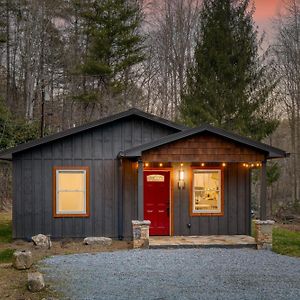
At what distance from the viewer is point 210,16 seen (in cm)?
2462

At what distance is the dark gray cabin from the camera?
12781mm

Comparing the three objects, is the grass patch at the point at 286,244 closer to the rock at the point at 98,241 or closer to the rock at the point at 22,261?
the rock at the point at 98,241

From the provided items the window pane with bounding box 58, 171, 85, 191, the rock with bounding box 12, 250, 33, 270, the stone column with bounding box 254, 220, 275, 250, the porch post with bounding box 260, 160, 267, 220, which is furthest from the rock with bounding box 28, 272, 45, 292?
the porch post with bounding box 260, 160, 267, 220

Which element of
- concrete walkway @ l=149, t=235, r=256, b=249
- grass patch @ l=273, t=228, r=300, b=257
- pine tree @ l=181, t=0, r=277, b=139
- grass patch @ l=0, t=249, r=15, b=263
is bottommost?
grass patch @ l=273, t=228, r=300, b=257

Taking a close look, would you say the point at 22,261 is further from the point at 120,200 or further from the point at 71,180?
the point at 120,200

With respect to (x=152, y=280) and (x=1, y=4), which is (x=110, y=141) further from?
(x=1, y=4)

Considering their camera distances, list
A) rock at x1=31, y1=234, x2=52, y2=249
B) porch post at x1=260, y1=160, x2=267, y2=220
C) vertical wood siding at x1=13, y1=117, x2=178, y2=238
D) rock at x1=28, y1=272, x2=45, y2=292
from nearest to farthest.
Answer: rock at x1=28, y1=272, x2=45, y2=292 → rock at x1=31, y1=234, x2=52, y2=249 → porch post at x1=260, y1=160, x2=267, y2=220 → vertical wood siding at x1=13, y1=117, x2=178, y2=238

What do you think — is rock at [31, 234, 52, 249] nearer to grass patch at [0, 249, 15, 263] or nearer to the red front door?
grass patch at [0, 249, 15, 263]

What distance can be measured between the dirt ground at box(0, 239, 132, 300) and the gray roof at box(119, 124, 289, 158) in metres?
2.55

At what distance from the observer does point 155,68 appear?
95.8 ft

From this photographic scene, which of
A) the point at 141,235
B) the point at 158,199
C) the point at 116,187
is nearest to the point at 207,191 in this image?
the point at 158,199

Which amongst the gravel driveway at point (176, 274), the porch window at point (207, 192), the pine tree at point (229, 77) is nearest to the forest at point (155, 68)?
the pine tree at point (229, 77)

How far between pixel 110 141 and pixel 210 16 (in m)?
14.2

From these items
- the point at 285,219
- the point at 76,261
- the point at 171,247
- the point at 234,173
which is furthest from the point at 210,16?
the point at 76,261
